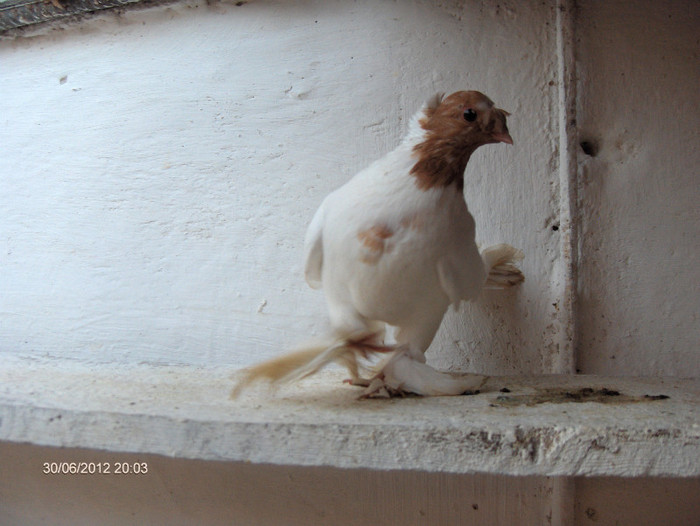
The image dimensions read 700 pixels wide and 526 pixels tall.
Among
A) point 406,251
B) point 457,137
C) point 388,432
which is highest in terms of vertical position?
point 457,137

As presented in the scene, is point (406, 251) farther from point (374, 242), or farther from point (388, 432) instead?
point (388, 432)

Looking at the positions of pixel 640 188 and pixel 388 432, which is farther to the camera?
pixel 640 188

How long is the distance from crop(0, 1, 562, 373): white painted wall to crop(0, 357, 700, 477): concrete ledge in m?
0.35

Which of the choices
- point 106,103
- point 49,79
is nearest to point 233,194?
point 106,103

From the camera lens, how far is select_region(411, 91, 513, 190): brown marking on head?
0.83 meters

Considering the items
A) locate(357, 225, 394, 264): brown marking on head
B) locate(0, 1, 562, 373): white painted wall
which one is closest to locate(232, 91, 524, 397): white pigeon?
locate(357, 225, 394, 264): brown marking on head

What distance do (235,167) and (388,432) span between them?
0.68 meters

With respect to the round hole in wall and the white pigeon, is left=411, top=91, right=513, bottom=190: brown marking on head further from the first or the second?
the round hole in wall

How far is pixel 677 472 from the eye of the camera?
660 mm

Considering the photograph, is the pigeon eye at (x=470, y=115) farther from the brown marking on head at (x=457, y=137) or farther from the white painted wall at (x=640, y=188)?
the white painted wall at (x=640, y=188)

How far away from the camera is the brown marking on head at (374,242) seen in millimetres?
813

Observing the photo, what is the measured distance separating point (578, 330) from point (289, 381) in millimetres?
559

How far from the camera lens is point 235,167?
117 centimetres

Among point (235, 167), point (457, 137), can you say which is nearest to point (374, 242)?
point (457, 137)
